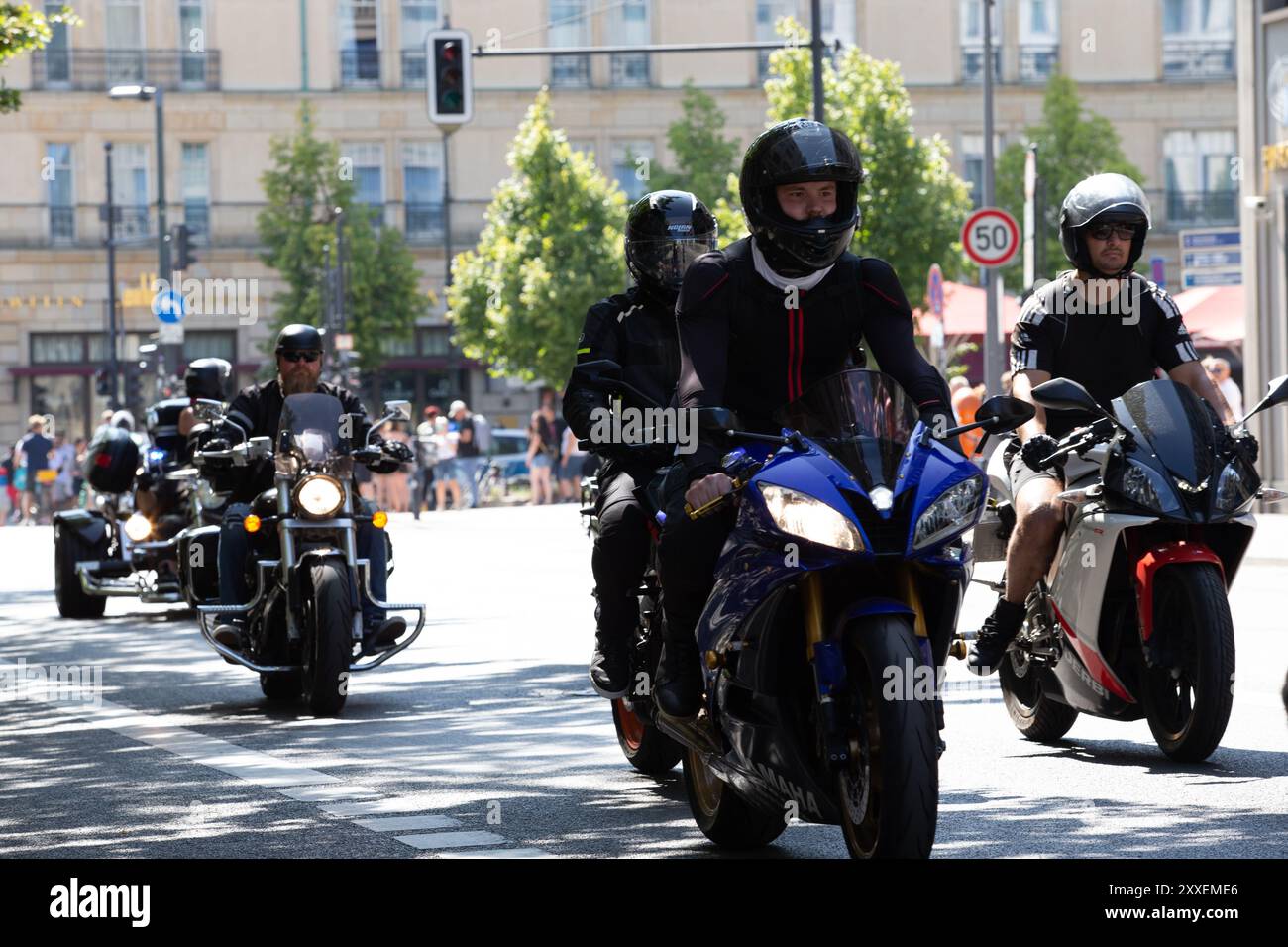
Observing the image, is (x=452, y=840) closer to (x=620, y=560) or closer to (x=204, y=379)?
(x=620, y=560)

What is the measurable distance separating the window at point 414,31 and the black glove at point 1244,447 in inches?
2085

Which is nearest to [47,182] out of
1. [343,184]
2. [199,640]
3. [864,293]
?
[343,184]

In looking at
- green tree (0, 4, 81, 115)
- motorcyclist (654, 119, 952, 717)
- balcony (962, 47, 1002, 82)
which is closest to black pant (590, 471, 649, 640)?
motorcyclist (654, 119, 952, 717)

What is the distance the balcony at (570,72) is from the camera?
60406 millimetres

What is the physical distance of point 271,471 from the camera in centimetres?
1181

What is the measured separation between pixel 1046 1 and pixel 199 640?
162ft

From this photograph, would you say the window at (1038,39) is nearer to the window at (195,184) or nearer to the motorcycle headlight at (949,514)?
the window at (195,184)

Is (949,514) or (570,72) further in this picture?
(570,72)

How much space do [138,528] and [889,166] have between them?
23.9m

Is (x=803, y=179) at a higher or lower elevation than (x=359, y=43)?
lower

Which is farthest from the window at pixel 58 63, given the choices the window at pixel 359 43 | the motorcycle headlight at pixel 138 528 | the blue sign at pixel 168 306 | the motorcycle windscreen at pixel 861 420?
the motorcycle windscreen at pixel 861 420

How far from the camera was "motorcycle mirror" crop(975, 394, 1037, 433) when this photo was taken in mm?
6129

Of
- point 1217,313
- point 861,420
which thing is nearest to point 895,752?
point 861,420
